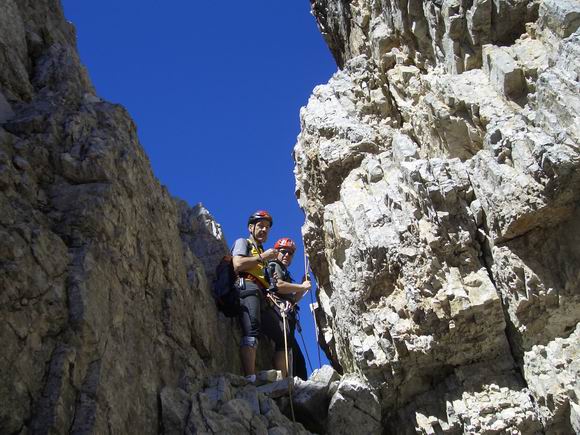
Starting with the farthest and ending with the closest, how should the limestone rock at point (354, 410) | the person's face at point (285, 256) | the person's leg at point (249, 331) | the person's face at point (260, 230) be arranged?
the person's face at point (285, 256) → the person's face at point (260, 230) → the person's leg at point (249, 331) → the limestone rock at point (354, 410)

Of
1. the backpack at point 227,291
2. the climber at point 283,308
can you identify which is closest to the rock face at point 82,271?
the backpack at point 227,291

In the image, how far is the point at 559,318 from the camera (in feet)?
30.7

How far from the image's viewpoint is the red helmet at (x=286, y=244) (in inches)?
579

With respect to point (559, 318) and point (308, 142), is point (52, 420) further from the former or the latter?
point (308, 142)

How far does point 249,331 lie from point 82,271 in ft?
14.9

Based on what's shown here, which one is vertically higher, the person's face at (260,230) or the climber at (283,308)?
the person's face at (260,230)

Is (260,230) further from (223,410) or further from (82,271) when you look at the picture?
(82,271)

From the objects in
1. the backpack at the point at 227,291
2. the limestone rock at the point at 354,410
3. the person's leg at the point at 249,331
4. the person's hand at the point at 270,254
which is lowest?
the limestone rock at the point at 354,410

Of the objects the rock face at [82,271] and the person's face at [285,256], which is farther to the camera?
the person's face at [285,256]

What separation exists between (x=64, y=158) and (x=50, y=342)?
356cm

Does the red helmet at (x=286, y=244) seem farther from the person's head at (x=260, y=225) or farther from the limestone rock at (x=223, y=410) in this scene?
the limestone rock at (x=223, y=410)

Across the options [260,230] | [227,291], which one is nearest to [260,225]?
[260,230]

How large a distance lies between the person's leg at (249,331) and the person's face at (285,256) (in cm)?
198

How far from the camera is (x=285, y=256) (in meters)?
14.6
